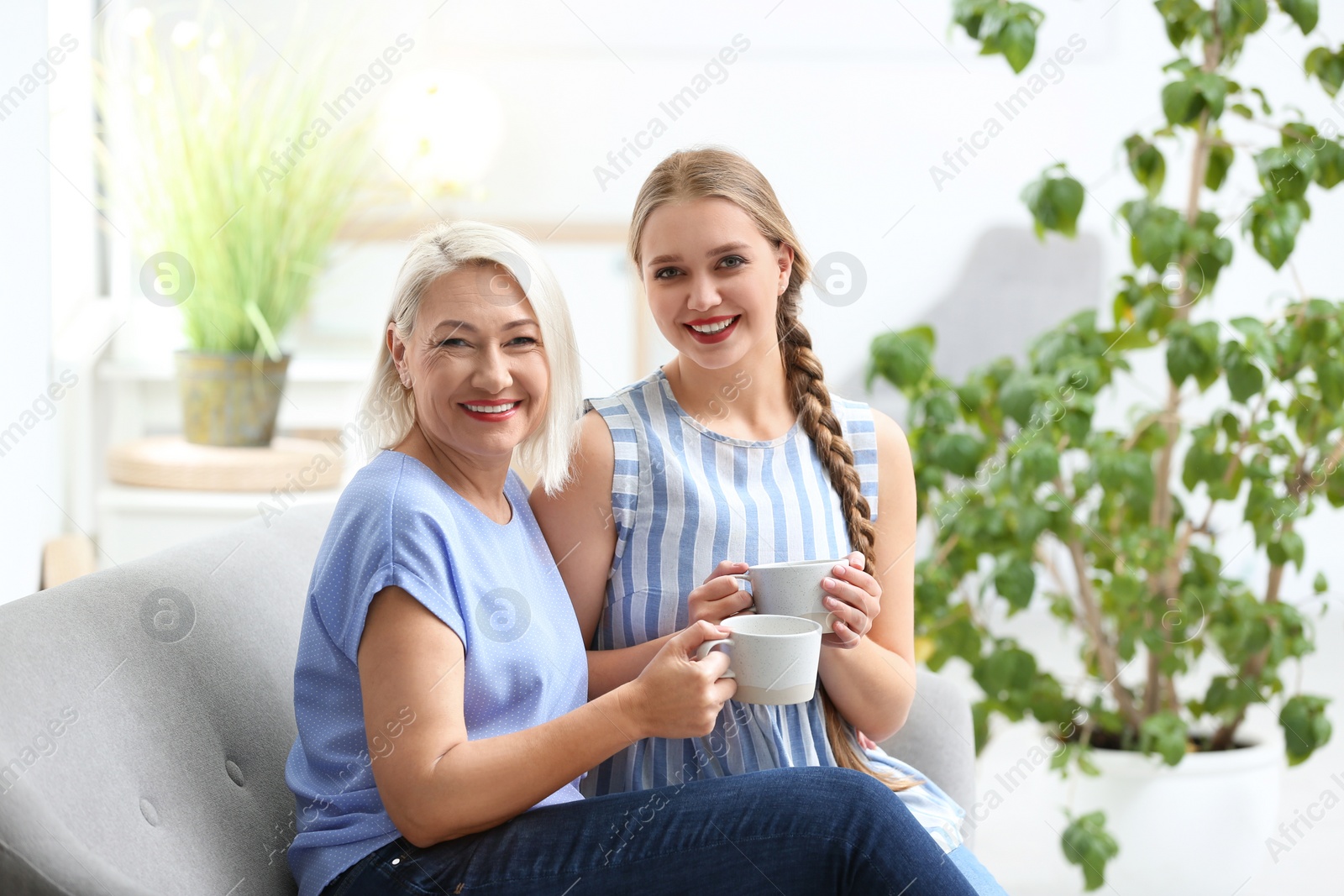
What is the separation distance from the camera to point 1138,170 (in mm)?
1915

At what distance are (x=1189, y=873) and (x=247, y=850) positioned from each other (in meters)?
1.75

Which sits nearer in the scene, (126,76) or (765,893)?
(765,893)

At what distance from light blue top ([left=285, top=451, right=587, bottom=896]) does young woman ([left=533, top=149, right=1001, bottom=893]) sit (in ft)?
0.64

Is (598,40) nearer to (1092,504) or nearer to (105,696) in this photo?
(1092,504)

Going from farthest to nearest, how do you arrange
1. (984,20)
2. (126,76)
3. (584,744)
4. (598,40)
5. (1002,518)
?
(598,40), (126,76), (1002,518), (984,20), (584,744)

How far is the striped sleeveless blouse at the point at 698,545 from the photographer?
1.21m

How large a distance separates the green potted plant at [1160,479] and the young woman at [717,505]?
2.27 ft

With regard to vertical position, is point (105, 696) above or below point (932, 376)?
below

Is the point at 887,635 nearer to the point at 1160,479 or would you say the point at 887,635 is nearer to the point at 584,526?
the point at 584,526

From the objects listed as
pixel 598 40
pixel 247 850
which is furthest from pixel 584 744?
pixel 598 40

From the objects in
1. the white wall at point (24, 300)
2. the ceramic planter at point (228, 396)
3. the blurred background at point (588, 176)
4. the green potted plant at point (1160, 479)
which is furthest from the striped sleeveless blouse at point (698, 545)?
the ceramic planter at point (228, 396)

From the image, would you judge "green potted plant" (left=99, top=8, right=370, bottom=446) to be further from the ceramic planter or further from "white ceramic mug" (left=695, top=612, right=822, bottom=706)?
"white ceramic mug" (left=695, top=612, right=822, bottom=706)

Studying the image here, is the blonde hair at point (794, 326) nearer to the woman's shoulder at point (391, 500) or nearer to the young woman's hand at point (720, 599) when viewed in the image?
the young woman's hand at point (720, 599)

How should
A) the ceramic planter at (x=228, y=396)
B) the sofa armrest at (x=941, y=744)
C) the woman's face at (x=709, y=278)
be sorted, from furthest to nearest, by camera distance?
the ceramic planter at (x=228, y=396)
the sofa armrest at (x=941, y=744)
the woman's face at (x=709, y=278)
